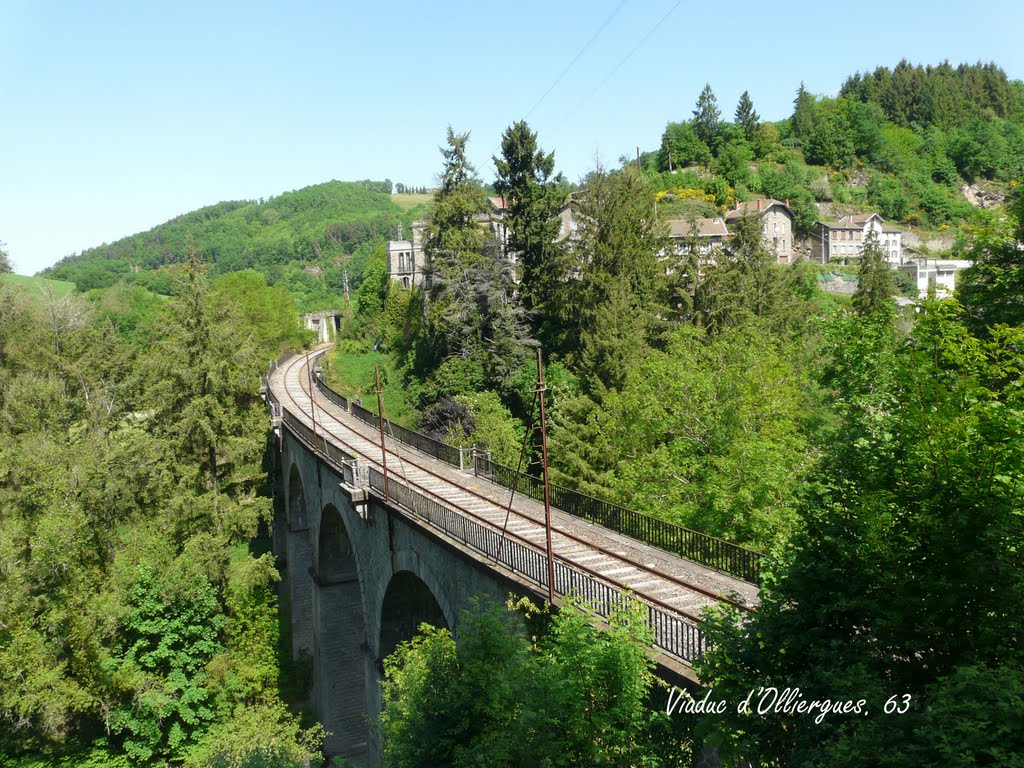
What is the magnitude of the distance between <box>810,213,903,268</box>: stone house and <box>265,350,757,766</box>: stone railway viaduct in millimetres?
76056

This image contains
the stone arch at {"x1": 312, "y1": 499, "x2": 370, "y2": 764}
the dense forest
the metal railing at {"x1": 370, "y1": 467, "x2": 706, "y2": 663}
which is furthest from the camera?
the stone arch at {"x1": 312, "y1": 499, "x2": 370, "y2": 764}

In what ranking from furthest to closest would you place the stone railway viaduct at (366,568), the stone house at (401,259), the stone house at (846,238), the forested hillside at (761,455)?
the stone house at (846,238) < the stone house at (401,259) < the stone railway viaduct at (366,568) < the forested hillside at (761,455)

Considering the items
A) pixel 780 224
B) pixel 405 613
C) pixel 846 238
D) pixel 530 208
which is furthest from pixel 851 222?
pixel 405 613

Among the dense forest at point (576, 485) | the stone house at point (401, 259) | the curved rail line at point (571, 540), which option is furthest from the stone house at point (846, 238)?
the curved rail line at point (571, 540)

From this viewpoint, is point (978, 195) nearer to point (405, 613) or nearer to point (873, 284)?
point (873, 284)

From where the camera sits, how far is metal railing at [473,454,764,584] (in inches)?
597

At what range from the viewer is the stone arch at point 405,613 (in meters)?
21.8

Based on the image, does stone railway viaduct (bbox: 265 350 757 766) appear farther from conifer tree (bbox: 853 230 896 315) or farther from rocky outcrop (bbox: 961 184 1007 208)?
rocky outcrop (bbox: 961 184 1007 208)

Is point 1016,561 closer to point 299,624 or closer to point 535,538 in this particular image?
point 535,538

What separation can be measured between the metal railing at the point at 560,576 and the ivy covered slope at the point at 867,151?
80619 millimetres

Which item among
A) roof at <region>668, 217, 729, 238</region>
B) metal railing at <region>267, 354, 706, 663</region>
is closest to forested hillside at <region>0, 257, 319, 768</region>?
metal railing at <region>267, 354, 706, 663</region>

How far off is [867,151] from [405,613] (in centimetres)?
12975

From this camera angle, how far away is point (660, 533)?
57.3ft

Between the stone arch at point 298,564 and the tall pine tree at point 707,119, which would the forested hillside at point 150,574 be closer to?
the stone arch at point 298,564
